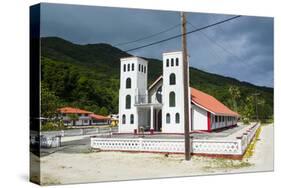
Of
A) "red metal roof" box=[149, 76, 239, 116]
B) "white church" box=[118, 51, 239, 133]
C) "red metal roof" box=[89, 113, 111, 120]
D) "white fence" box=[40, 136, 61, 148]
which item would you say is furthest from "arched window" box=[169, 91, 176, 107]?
"white fence" box=[40, 136, 61, 148]

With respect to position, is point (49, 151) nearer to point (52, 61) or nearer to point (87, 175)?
point (87, 175)

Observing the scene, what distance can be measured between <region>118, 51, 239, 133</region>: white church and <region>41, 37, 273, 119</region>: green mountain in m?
0.24

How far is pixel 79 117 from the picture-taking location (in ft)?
35.4

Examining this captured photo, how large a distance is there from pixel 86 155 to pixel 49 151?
1.09 meters

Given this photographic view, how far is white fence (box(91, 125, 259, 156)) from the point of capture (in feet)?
37.4

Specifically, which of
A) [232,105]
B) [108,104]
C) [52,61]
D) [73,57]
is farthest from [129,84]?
[232,105]

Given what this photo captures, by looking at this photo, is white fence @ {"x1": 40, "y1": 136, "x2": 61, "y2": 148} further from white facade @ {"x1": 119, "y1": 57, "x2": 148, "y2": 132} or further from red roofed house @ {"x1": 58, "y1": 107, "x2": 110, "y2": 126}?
white facade @ {"x1": 119, "y1": 57, "x2": 148, "y2": 132}

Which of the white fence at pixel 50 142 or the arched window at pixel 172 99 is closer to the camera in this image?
the white fence at pixel 50 142

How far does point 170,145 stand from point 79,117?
2509 millimetres

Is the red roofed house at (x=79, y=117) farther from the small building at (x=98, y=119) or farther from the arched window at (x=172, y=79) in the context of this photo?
the arched window at (x=172, y=79)

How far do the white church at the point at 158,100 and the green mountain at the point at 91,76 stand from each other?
245mm

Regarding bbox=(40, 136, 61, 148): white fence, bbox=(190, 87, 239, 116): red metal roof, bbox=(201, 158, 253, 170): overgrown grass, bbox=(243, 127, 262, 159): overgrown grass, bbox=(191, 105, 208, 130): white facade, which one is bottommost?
bbox=(201, 158, 253, 170): overgrown grass

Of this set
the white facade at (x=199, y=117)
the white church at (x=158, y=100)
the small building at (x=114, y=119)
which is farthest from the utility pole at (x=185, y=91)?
the small building at (x=114, y=119)

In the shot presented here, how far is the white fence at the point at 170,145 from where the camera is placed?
11398mm
